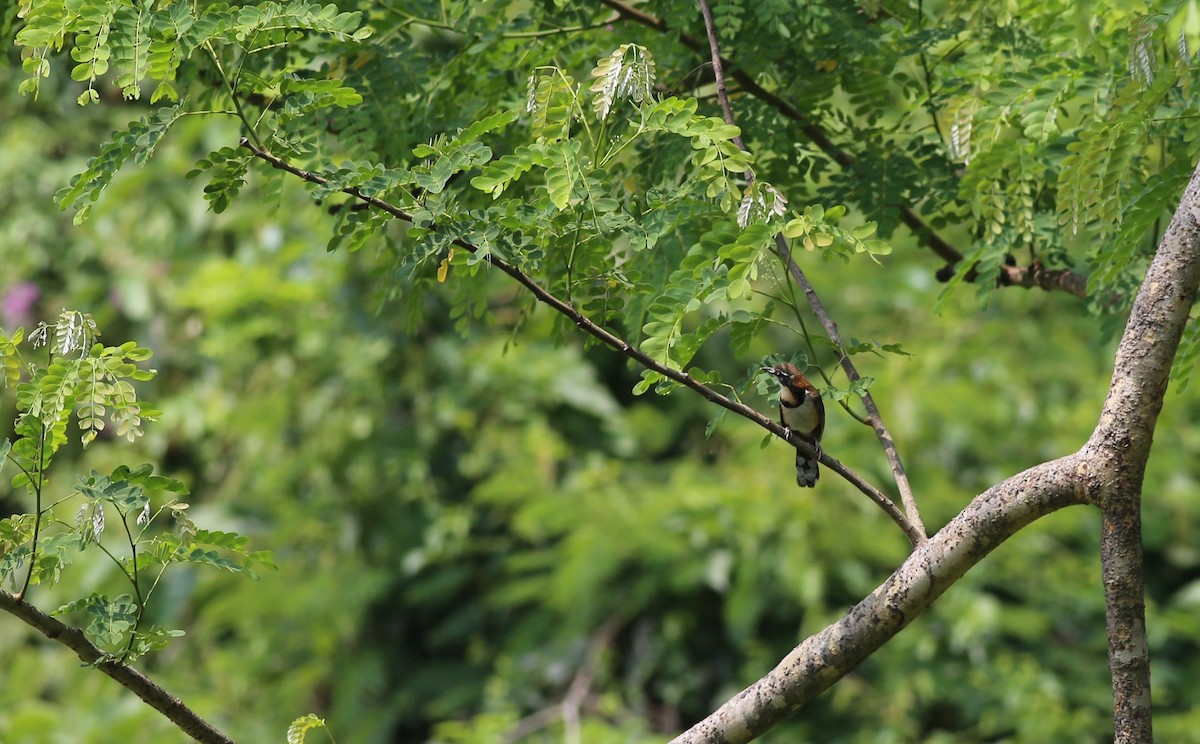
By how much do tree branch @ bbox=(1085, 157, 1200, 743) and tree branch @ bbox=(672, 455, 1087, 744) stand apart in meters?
0.06

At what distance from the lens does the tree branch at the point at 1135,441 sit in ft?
6.77

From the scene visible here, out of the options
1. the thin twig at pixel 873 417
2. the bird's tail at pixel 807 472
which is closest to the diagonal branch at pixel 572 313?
the thin twig at pixel 873 417

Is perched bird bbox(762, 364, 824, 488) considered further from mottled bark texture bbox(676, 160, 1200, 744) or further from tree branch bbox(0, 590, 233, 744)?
tree branch bbox(0, 590, 233, 744)

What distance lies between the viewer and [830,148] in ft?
10.1

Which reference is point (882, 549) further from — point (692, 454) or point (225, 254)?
point (225, 254)

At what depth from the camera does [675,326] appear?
7.40 feet

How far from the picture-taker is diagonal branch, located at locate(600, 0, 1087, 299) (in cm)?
282

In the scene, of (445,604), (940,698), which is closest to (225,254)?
(445,604)

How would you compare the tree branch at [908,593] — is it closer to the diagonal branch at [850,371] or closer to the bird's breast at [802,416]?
the diagonal branch at [850,371]

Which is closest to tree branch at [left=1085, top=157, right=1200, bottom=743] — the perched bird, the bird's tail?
the perched bird

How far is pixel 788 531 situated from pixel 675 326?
482 cm

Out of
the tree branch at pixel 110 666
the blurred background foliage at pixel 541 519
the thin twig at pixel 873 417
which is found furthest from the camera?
the blurred background foliage at pixel 541 519

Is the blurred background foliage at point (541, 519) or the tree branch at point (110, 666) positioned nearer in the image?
the tree branch at point (110, 666)

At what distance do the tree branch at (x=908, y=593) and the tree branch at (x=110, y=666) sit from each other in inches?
34.6
